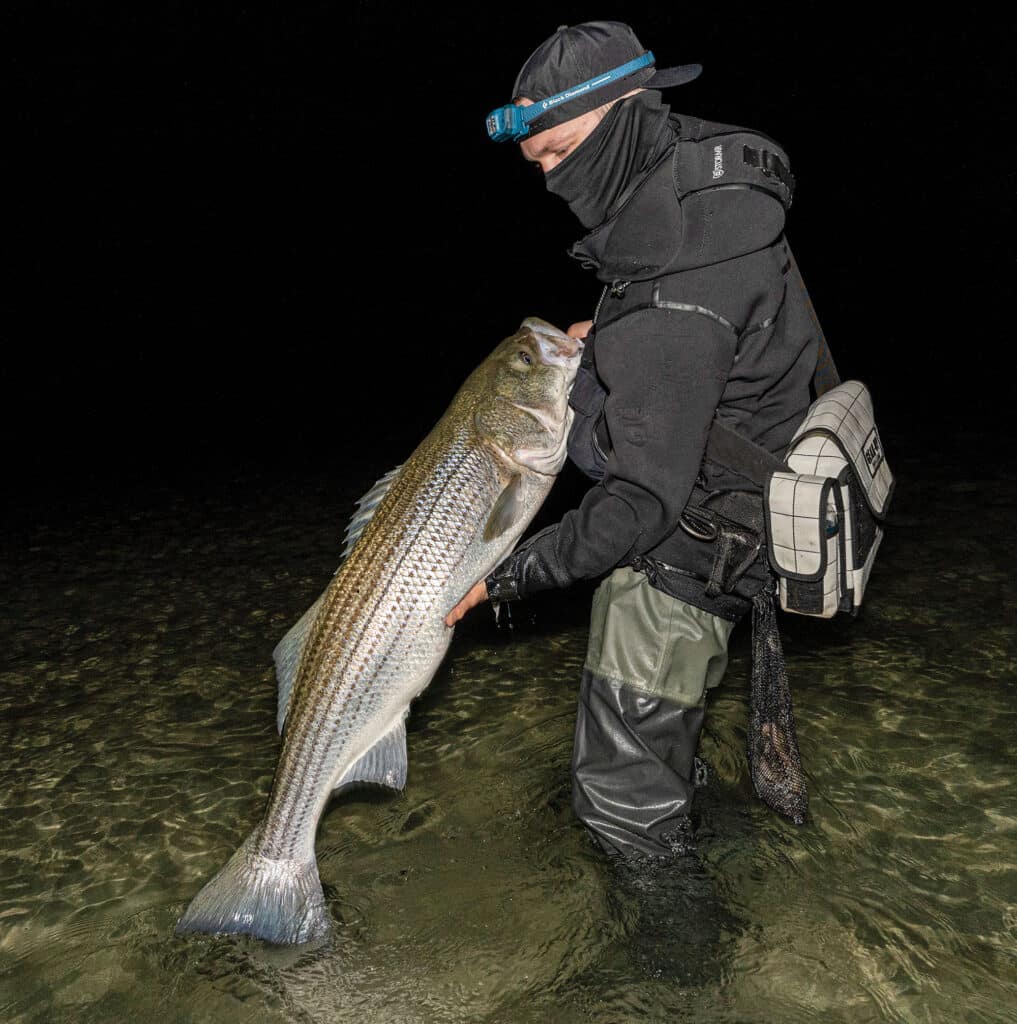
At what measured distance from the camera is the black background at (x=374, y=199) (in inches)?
902

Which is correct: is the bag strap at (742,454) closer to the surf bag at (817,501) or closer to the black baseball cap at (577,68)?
the surf bag at (817,501)

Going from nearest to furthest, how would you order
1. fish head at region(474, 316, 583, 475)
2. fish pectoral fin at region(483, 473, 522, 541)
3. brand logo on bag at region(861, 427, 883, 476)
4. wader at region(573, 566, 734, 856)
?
brand logo on bag at region(861, 427, 883, 476) < wader at region(573, 566, 734, 856) < fish pectoral fin at region(483, 473, 522, 541) < fish head at region(474, 316, 583, 475)

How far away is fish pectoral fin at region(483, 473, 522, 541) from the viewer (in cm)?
358

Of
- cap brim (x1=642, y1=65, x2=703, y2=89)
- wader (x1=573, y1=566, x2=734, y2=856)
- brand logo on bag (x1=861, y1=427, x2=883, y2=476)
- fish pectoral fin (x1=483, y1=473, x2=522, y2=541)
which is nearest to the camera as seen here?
cap brim (x1=642, y1=65, x2=703, y2=89)

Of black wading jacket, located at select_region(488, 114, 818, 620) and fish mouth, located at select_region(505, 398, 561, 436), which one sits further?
fish mouth, located at select_region(505, 398, 561, 436)

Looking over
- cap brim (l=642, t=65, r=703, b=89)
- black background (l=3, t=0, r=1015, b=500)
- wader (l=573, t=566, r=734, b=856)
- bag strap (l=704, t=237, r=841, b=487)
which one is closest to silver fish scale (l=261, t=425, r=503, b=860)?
wader (l=573, t=566, r=734, b=856)

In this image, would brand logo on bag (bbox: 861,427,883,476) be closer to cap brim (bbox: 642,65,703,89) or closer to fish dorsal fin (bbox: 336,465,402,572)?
cap brim (bbox: 642,65,703,89)

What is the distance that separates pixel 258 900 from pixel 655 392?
223 centimetres

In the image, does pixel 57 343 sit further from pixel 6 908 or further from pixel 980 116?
pixel 980 116

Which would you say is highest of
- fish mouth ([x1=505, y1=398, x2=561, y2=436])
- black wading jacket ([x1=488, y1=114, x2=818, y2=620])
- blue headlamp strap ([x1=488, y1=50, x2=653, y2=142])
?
blue headlamp strap ([x1=488, y1=50, x2=653, y2=142])

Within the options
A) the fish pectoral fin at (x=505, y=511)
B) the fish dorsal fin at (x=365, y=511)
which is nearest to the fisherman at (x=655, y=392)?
the fish pectoral fin at (x=505, y=511)

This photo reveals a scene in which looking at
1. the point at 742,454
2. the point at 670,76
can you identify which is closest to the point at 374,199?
the point at 670,76

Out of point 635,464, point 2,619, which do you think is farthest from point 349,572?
point 2,619

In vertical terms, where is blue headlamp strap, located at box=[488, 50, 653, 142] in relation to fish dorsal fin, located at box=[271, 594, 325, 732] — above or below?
above
